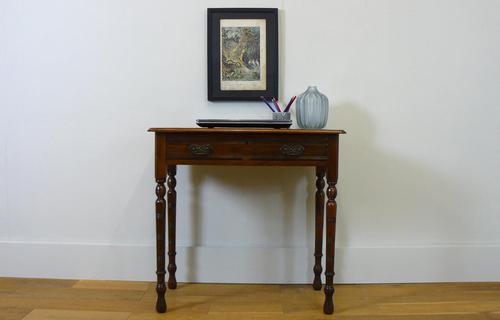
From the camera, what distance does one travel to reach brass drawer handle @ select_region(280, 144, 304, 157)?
153 centimetres

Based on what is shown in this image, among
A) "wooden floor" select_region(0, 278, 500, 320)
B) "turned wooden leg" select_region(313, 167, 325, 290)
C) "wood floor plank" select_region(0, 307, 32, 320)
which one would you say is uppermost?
"turned wooden leg" select_region(313, 167, 325, 290)

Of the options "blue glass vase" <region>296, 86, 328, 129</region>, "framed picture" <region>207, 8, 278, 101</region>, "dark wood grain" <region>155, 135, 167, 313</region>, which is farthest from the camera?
"framed picture" <region>207, 8, 278, 101</region>

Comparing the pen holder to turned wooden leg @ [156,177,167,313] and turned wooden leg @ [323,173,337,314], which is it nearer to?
turned wooden leg @ [323,173,337,314]

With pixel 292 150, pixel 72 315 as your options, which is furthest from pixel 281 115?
pixel 72 315

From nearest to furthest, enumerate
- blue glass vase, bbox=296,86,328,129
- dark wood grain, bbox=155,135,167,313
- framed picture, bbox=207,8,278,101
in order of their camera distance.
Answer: dark wood grain, bbox=155,135,167,313 < blue glass vase, bbox=296,86,328,129 < framed picture, bbox=207,8,278,101

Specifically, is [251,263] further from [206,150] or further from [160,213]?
[206,150]

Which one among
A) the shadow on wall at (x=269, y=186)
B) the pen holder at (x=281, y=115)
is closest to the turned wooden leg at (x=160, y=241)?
the shadow on wall at (x=269, y=186)

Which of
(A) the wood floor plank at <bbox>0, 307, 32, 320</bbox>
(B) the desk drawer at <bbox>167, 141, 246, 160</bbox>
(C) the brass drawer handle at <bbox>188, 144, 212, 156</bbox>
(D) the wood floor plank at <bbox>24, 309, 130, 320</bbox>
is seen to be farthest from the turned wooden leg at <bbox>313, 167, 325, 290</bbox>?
(A) the wood floor plank at <bbox>0, 307, 32, 320</bbox>

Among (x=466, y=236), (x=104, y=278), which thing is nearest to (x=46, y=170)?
(x=104, y=278)

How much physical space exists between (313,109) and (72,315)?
4.53 ft

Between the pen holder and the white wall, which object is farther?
the white wall

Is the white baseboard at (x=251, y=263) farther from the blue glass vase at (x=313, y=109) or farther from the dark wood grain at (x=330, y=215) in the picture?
the blue glass vase at (x=313, y=109)

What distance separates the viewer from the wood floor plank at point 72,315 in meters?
1.53

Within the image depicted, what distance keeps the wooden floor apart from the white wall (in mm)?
86
